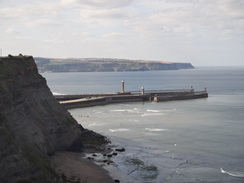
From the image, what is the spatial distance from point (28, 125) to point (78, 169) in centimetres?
639

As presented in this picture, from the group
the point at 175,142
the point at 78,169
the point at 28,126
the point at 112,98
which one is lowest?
the point at 78,169

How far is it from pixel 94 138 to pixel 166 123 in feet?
54.3

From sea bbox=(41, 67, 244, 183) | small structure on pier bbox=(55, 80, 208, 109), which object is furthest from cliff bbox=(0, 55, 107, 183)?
small structure on pier bbox=(55, 80, 208, 109)

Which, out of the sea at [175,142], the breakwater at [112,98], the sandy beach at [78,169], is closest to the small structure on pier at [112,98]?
the breakwater at [112,98]

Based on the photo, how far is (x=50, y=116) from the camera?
38.2 metres

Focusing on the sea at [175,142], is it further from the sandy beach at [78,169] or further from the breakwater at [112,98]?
the breakwater at [112,98]

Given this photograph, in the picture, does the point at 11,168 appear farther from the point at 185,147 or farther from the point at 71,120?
the point at 185,147

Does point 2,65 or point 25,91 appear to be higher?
point 2,65

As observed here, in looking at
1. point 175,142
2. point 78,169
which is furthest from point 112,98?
point 78,169

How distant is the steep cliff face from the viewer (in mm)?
22781

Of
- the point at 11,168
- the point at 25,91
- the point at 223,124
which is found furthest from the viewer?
the point at 223,124

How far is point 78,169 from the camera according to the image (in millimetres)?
33438

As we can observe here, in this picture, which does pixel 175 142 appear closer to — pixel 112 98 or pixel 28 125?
pixel 28 125

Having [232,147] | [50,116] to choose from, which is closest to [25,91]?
[50,116]
